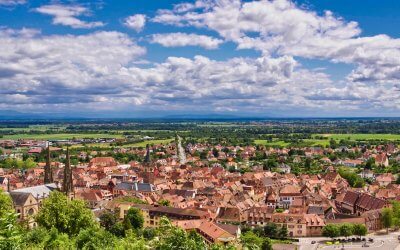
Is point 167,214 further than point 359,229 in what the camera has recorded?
Yes

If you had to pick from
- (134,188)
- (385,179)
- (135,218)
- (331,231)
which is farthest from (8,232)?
(385,179)

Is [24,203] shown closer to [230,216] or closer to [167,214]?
[167,214]

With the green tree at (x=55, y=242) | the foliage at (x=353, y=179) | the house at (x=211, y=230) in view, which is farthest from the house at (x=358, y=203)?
the green tree at (x=55, y=242)

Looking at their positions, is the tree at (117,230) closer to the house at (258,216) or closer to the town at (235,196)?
the town at (235,196)

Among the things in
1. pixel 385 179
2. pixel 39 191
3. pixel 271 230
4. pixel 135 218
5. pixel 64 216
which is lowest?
pixel 271 230

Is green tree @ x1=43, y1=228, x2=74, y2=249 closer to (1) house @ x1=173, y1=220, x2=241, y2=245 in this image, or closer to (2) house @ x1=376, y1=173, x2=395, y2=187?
(1) house @ x1=173, y1=220, x2=241, y2=245
